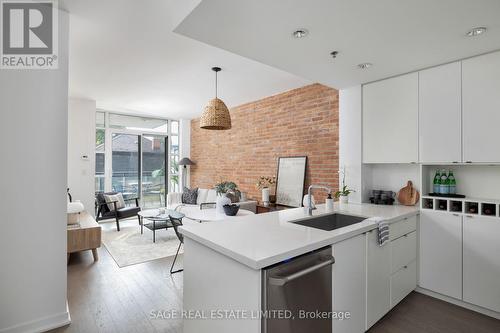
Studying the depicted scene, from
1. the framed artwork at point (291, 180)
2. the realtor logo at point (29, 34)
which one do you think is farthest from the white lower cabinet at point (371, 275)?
the realtor logo at point (29, 34)

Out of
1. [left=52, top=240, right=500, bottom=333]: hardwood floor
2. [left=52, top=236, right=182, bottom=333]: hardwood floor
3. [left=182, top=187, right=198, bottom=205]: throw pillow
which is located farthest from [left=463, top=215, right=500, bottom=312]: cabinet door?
[left=182, top=187, right=198, bottom=205]: throw pillow

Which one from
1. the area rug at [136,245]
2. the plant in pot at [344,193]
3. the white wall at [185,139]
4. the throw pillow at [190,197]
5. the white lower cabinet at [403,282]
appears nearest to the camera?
the white lower cabinet at [403,282]

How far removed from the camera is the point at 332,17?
1764 millimetres

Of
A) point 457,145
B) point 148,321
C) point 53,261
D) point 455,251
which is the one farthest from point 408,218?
point 53,261

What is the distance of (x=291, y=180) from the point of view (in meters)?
4.29

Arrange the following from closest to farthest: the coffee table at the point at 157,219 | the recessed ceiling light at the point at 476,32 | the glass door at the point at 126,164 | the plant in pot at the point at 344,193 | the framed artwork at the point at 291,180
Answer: the recessed ceiling light at the point at 476,32, the plant in pot at the point at 344,193, the framed artwork at the point at 291,180, the coffee table at the point at 157,219, the glass door at the point at 126,164

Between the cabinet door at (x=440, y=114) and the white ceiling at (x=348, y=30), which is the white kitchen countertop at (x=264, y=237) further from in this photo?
the white ceiling at (x=348, y=30)

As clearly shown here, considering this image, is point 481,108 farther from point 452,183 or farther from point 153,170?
point 153,170

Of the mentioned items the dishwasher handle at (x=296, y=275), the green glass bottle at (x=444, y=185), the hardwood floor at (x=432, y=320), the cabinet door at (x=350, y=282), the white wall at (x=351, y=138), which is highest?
the white wall at (x=351, y=138)

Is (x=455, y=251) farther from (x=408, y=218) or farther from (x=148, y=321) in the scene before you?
(x=148, y=321)

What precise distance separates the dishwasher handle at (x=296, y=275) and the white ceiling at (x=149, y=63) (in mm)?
1736

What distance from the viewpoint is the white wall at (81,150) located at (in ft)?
17.6

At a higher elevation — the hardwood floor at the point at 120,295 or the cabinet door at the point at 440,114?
the cabinet door at the point at 440,114

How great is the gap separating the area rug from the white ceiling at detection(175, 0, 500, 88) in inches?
121
